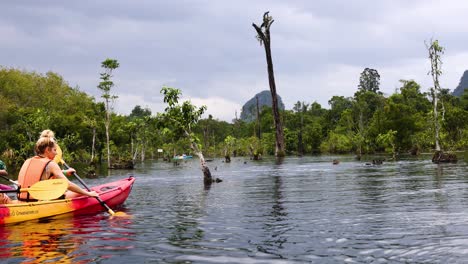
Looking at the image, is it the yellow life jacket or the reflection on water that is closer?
the reflection on water

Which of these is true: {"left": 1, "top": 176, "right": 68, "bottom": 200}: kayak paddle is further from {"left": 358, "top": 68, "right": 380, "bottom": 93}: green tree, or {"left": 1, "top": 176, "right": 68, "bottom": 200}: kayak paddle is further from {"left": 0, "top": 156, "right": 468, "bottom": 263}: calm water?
{"left": 358, "top": 68, "right": 380, "bottom": 93}: green tree

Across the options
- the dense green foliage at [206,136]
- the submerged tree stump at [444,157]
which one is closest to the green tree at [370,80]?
the dense green foliage at [206,136]

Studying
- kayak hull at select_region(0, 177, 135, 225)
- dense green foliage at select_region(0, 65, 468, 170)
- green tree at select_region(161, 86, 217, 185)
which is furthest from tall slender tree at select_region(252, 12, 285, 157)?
kayak hull at select_region(0, 177, 135, 225)

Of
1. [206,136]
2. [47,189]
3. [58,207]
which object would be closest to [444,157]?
[58,207]

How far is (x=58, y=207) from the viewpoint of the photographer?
40.0 feet

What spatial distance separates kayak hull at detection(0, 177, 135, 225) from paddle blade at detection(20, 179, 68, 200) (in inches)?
11.0

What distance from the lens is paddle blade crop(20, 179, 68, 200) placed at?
11.3 metres

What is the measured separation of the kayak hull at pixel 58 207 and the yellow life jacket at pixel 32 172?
398 millimetres

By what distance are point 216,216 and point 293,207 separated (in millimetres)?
2558

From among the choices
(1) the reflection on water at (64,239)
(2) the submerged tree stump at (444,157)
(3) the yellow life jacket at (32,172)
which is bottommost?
(1) the reflection on water at (64,239)

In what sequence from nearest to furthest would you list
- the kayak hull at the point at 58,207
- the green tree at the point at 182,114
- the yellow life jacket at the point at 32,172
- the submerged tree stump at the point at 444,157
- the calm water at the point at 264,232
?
the calm water at the point at 264,232 < the kayak hull at the point at 58,207 < the yellow life jacket at the point at 32,172 < the green tree at the point at 182,114 < the submerged tree stump at the point at 444,157

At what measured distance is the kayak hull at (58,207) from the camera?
11219 mm

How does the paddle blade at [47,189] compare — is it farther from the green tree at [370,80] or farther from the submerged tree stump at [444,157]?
the green tree at [370,80]

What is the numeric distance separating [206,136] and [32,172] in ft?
334
